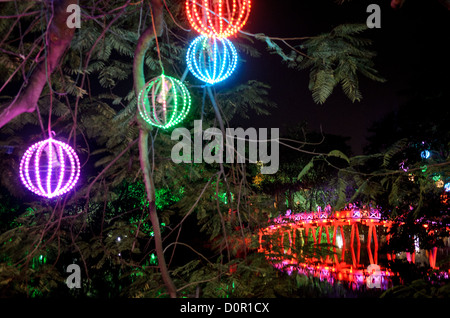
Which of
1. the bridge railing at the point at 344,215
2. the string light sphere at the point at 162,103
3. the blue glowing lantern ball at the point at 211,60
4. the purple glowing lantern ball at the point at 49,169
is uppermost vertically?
the blue glowing lantern ball at the point at 211,60

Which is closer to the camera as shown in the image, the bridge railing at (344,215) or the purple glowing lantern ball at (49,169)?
the purple glowing lantern ball at (49,169)

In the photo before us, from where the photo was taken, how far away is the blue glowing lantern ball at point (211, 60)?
9.11 ft

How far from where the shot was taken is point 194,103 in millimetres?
5426

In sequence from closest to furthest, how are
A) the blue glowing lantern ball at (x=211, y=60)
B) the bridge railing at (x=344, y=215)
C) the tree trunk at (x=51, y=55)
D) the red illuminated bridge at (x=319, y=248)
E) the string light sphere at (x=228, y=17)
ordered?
the string light sphere at (x=228, y=17)
the tree trunk at (x=51, y=55)
the blue glowing lantern ball at (x=211, y=60)
the red illuminated bridge at (x=319, y=248)
the bridge railing at (x=344, y=215)

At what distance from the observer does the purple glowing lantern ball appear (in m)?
2.70

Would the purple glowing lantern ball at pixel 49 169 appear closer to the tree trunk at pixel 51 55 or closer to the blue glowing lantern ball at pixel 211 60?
the tree trunk at pixel 51 55

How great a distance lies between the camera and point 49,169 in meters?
2.70

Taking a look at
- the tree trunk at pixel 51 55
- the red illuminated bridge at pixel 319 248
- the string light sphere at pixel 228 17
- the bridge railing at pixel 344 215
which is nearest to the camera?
the string light sphere at pixel 228 17

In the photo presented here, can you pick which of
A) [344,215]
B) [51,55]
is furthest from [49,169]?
[344,215]

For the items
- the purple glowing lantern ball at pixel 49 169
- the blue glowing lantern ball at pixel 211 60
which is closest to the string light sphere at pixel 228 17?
the blue glowing lantern ball at pixel 211 60

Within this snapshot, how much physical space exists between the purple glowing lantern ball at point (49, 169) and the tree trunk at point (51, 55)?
0.56 meters

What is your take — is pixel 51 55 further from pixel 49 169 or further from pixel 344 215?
pixel 344 215

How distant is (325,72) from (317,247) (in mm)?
1492

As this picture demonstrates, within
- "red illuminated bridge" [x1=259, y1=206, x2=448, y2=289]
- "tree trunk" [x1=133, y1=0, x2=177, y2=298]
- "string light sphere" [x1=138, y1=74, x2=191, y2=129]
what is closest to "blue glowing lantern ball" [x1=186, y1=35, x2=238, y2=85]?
"string light sphere" [x1=138, y1=74, x2=191, y2=129]
